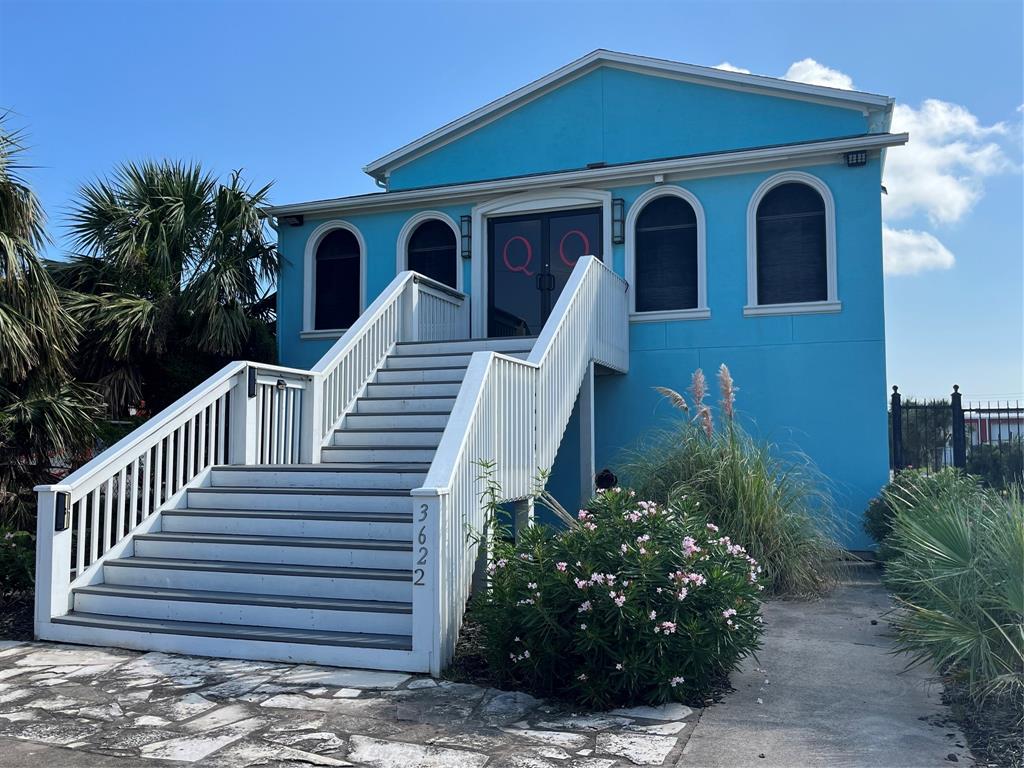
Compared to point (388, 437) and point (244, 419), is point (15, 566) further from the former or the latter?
point (388, 437)

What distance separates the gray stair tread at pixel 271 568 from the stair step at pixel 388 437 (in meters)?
2.02

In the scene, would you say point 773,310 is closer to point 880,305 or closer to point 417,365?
point 880,305

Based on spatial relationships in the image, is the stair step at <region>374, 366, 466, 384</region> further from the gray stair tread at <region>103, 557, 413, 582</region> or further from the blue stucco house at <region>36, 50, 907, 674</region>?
the gray stair tread at <region>103, 557, 413, 582</region>

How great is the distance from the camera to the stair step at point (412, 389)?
895cm

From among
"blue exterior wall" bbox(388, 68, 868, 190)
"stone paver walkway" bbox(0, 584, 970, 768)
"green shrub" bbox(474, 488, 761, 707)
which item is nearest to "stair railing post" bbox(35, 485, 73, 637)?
"stone paver walkway" bbox(0, 584, 970, 768)

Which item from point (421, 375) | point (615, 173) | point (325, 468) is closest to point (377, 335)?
point (421, 375)

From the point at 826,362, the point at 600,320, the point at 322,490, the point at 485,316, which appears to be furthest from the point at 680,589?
the point at 485,316

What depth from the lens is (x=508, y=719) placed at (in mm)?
4473

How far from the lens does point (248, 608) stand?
234 inches

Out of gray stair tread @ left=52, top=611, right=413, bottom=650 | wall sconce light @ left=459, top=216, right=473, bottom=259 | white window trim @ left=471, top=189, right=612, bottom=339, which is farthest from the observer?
wall sconce light @ left=459, top=216, right=473, bottom=259

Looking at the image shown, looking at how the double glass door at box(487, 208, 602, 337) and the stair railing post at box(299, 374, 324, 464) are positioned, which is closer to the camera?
the stair railing post at box(299, 374, 324, 464)

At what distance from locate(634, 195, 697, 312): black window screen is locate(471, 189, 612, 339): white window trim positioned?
452 mm

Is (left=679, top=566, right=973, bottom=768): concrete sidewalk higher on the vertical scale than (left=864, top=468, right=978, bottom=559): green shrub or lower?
lower

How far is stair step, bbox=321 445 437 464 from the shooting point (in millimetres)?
8023
